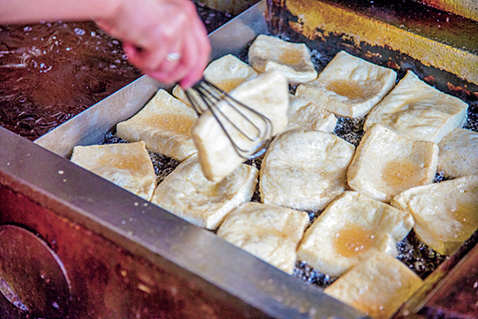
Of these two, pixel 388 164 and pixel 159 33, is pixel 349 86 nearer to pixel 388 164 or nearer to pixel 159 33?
pixel 388 164

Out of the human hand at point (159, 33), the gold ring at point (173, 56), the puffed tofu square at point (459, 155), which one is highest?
the human hand at point (159, 33)

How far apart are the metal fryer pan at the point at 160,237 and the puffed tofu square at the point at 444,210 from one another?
0.71 metres

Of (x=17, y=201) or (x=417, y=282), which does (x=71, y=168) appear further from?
(x=417, y=282)

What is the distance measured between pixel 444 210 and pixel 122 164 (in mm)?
1581

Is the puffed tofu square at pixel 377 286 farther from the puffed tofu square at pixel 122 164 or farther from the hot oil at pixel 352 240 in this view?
the puffed tofu square at pixel 122 164

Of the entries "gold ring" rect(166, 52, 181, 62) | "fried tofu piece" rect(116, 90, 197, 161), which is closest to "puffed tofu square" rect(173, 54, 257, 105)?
"fried tofu piece" rect(116, 90, 197, 161)

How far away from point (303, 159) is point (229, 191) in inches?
17.4

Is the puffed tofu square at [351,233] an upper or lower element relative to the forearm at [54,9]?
lower

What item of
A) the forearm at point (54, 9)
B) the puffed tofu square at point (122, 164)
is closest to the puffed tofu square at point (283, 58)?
the puffed tofu square at point (122, 164)

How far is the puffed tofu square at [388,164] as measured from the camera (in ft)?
6.85

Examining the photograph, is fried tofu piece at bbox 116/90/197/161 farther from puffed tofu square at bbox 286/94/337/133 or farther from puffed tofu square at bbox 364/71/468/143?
puffed tofu square at bbox 364/71/468/143

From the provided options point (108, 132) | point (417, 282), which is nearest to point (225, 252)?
point (417, 282)

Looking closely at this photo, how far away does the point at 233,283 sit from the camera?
143 cm

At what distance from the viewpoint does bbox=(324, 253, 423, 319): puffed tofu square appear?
1586 mm
